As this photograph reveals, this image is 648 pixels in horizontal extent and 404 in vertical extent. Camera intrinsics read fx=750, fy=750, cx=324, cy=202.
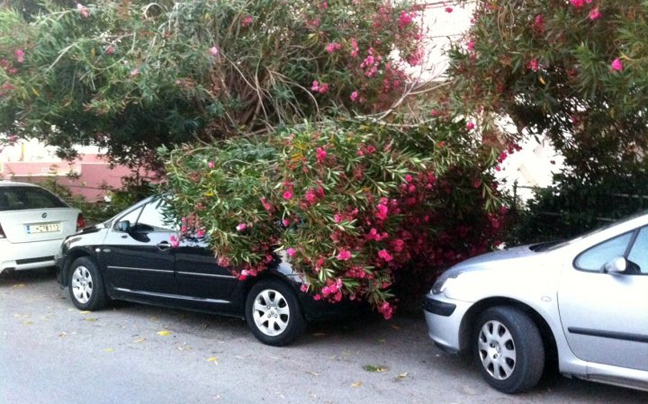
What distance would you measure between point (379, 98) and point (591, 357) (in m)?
4.15

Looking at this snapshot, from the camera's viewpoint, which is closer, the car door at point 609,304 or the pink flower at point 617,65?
the car door at point 609,304

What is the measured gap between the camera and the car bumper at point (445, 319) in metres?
6.19

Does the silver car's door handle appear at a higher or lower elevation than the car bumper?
higher

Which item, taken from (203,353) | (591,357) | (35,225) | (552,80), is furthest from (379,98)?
(35,225)

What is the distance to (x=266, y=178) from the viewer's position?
6520mm

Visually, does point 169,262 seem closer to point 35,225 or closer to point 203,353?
point 203,353

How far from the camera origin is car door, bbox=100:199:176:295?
26.3ft

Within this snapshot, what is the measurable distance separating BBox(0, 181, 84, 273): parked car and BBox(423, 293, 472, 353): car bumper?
5.92 m

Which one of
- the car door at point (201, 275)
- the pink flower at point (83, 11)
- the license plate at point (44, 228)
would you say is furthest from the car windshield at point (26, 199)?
the car door at point (201, 275)

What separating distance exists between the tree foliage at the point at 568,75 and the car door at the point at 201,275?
2.88 m

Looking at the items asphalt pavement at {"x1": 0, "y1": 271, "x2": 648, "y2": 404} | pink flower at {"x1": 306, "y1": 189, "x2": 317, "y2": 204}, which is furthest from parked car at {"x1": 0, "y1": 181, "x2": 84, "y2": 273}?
pink flower at {"x1": 306, "y1": 189, "x2": 317, "y2": 204}

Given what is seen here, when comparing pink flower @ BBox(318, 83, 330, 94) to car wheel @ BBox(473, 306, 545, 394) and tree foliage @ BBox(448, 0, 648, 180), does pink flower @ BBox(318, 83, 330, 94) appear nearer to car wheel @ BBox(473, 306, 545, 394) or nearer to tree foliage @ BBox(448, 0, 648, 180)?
tree foliage @ BBox(448, 0, 648, 180)

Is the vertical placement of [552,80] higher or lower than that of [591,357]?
higher

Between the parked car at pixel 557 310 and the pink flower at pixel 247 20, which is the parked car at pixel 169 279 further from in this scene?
the pink flower at pixel 247 20
